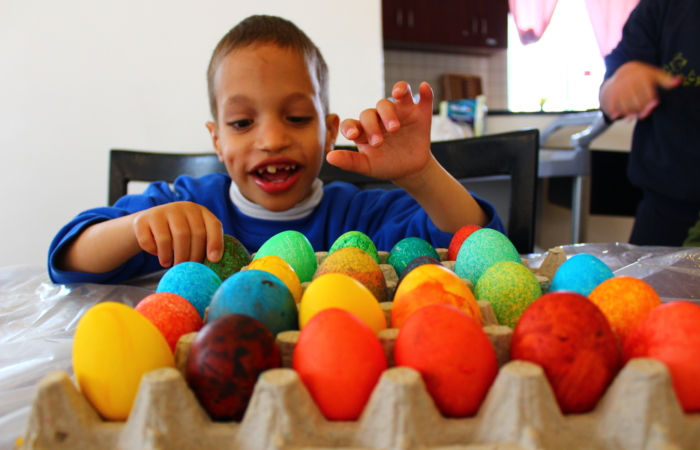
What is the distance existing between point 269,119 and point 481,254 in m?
0.68

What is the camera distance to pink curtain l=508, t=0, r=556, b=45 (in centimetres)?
378

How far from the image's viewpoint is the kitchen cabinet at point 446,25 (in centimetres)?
394

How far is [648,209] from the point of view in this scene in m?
1.59

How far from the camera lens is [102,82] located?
209 centimetres

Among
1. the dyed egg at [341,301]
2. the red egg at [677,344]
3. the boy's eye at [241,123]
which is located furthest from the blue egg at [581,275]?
the boy's eye at [241,123]

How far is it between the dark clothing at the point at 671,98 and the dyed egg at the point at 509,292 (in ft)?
4.07

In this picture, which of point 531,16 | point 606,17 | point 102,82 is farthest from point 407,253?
point 531,16

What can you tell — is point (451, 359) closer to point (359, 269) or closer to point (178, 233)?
point (359, 269)

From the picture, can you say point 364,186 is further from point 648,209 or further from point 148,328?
point 148,328

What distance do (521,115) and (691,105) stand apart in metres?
2.11

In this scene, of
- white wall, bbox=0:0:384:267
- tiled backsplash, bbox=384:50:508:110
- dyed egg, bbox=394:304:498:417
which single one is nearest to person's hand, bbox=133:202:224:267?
dyed egg, bbox=394:304:498:417

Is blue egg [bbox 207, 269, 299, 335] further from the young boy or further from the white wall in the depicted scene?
the white wall

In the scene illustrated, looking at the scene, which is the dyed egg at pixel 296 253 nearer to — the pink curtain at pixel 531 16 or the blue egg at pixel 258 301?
the blue egg at pixel 258 301

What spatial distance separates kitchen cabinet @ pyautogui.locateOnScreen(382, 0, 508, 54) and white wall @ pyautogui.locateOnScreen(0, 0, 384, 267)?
1.94 metres
